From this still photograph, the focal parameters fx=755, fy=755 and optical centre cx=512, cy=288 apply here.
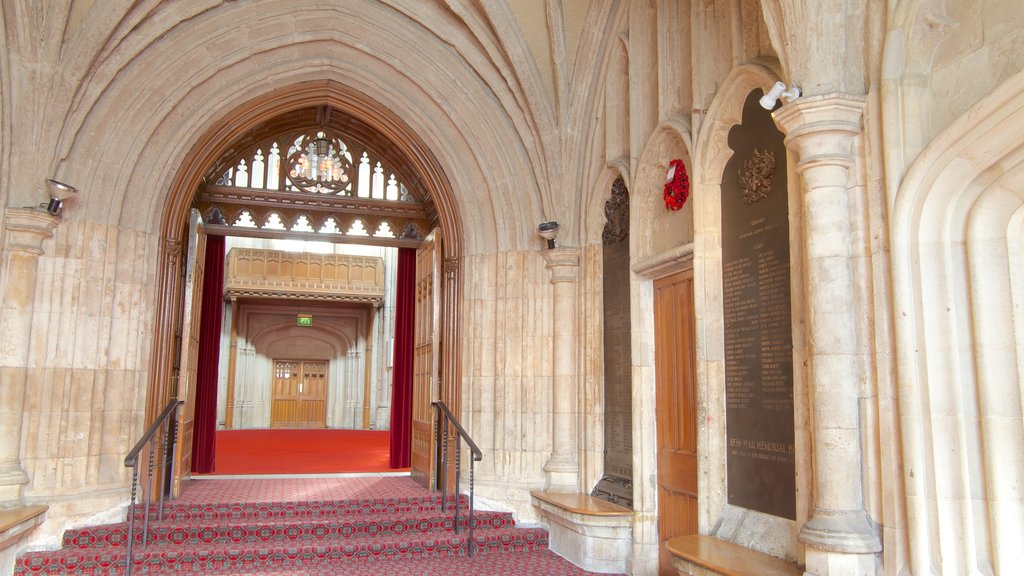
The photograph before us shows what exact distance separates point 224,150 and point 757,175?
5401 millimetres

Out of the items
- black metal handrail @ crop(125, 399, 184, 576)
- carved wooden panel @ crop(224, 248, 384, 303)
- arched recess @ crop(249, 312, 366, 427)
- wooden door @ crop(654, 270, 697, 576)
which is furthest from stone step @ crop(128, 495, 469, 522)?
arched recess @ crop(249, 312, 366, 427)

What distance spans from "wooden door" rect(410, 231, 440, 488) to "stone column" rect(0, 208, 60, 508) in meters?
3.52

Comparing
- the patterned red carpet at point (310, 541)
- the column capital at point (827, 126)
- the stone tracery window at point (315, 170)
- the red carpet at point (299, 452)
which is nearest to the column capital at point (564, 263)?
the patterned red carpet at point (310, 541)

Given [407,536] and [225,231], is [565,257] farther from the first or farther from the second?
[225,231]

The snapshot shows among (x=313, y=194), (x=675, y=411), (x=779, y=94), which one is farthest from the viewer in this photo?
(x=313, y=194)

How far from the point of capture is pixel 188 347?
7277mm

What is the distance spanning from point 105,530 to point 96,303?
1816mm

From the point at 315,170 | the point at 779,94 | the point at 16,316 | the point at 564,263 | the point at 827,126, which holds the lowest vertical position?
the point at 16,316

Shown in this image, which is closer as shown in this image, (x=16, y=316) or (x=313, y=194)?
(x=16, y=316)

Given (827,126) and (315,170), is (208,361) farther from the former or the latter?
(827,126)

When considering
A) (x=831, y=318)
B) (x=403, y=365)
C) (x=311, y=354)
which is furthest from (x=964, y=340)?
(x=311, y=354)

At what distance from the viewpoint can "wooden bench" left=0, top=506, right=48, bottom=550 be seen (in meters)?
5.01

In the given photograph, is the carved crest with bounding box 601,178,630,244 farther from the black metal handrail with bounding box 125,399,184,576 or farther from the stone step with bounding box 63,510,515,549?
the black metal handrail with bounding box 125,399,184,576

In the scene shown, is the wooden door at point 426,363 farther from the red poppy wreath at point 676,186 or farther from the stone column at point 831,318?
the stone column at point 831,318
